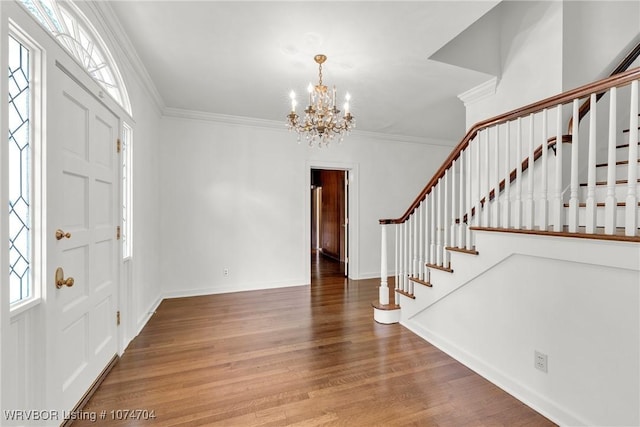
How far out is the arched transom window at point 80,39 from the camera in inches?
60.4

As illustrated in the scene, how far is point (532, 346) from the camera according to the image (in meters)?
1.80

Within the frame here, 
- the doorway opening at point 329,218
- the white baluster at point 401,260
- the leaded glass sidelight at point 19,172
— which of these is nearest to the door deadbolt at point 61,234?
the leaded glass sidelight at point 19,172

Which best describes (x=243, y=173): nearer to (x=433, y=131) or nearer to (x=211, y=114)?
(x=211, y=114)

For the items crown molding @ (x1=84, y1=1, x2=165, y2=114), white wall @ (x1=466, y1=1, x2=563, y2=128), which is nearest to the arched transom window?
Answer: crown molding @ (x1=84, y1=1, x2=165, y2=114)

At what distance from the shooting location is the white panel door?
4.88ft

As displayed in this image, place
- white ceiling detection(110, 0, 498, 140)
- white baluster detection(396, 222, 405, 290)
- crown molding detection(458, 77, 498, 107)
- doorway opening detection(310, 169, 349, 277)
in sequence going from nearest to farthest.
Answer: white ceiling detection(110, 0, 498, 140) < crown molding detection(458, 77, 498, 107) < white baluster detection(396, 222, 405, 290) < doorway opening detection(310, 169, 349, 277)

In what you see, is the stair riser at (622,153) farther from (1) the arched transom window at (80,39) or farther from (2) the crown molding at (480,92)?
(1) the arched transom window at (80,39)

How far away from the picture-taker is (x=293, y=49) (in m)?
2.47

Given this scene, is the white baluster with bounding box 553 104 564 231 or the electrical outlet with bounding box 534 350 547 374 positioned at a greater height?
the white baluster with bounding box 553 104 564 231

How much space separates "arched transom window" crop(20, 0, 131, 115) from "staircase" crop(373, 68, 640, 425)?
282cm

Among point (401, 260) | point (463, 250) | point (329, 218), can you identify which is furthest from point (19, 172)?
point (329, 218)

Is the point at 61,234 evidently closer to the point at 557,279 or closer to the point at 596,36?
the point at 557,279

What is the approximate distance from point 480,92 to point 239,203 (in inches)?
141

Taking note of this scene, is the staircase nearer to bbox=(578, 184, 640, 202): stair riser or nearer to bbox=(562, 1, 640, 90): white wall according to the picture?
bbox=(578, 184, 640, 202): stair riser
